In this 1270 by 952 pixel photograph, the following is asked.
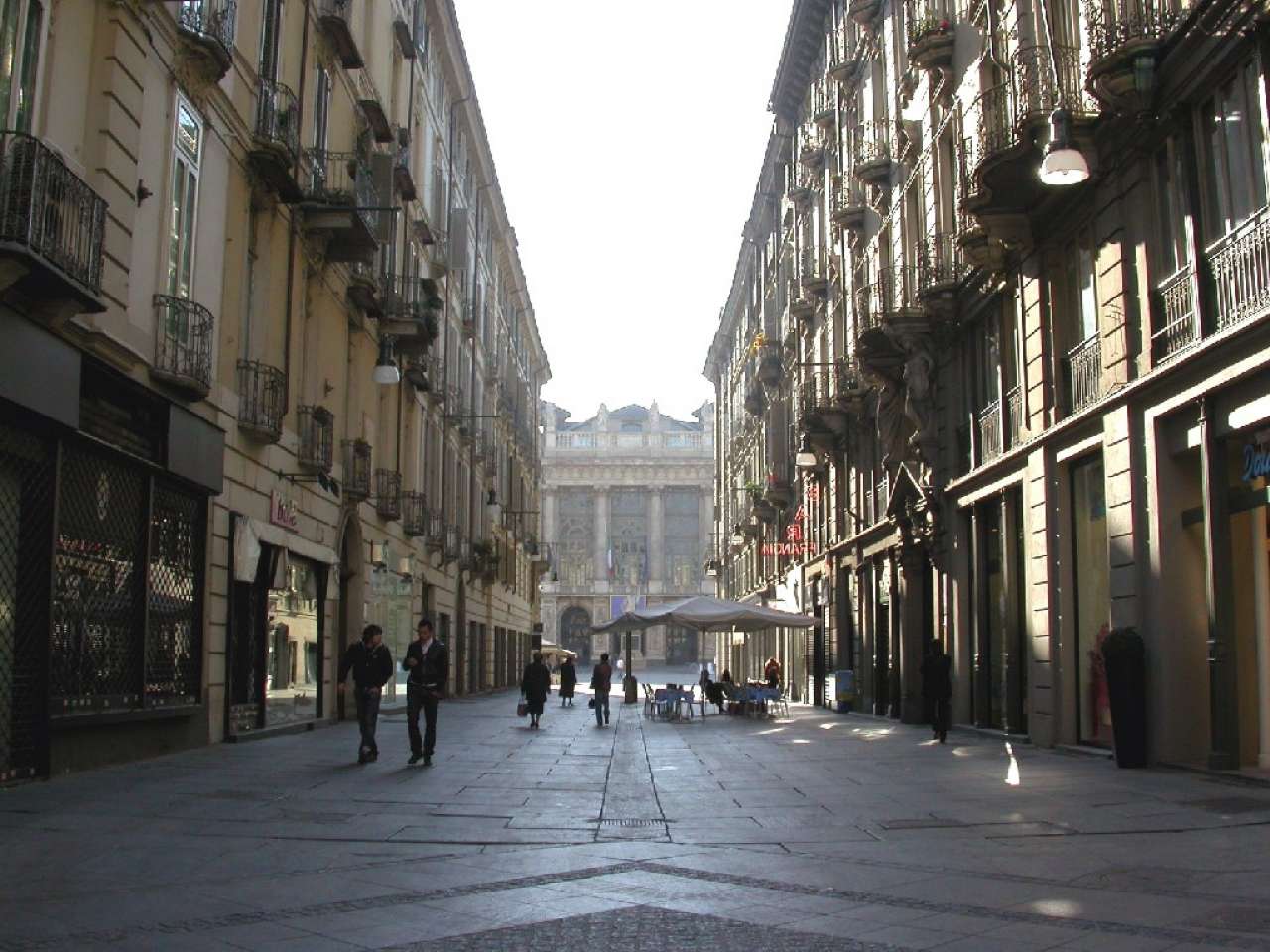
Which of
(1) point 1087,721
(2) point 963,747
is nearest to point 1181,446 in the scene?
(1) point 1087,721

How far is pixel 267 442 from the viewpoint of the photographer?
61.4 feet

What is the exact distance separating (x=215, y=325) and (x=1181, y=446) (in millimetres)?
11888

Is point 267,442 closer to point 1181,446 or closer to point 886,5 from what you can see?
point 1181,446

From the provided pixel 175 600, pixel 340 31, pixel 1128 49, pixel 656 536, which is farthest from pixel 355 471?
pixel 656 536

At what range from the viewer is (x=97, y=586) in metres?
13.5

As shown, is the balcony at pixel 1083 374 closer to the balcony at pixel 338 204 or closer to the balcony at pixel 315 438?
the balcony at pixel 338 204

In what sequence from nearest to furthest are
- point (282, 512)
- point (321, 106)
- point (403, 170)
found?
1. point (282, 512)
2. point (321, 106)
3. point (403, 170)

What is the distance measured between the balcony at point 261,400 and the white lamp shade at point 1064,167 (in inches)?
423

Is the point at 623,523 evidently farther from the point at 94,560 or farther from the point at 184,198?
the point at 94,560

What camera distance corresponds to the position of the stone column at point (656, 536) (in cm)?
10962

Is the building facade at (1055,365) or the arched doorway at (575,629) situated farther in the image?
the arched doorway at (575,629)

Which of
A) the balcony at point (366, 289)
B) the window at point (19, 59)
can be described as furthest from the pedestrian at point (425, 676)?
the balcony at point (366, 289)

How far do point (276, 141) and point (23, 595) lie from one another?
8.72 metres

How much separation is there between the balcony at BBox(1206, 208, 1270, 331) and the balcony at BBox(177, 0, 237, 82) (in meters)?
11.5
